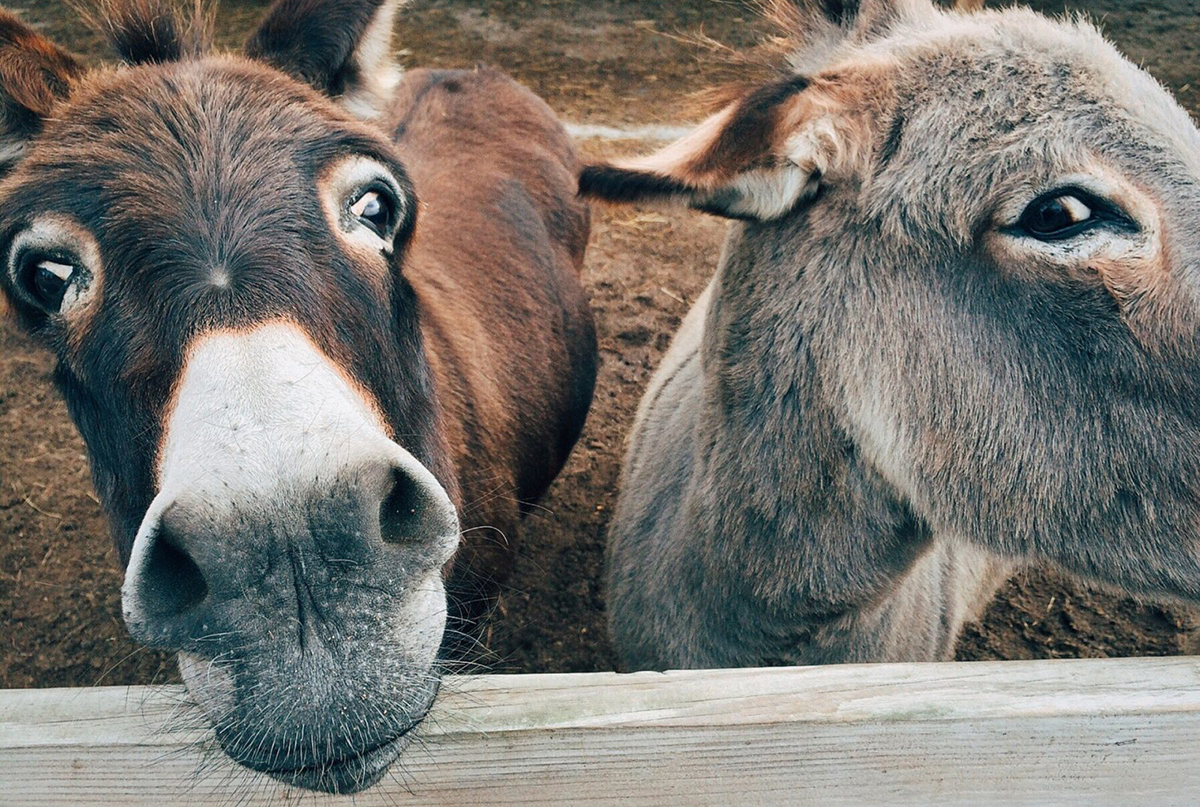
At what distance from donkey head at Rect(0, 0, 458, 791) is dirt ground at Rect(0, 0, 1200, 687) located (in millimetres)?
882

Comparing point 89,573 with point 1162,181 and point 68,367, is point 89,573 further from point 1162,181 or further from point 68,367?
point 1162,181

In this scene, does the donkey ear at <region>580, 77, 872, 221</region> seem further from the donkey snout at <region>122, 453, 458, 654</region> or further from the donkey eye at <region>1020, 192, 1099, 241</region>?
the donkey snout at <region>122, 453, 458, 654</region>

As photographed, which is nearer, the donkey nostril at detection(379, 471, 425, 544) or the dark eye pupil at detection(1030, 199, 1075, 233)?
the donkey nostril at detection(379, 471, 425, 544)

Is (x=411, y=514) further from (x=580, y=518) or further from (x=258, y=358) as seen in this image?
(x=580, y=518)

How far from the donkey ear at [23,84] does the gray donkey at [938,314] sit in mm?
1281

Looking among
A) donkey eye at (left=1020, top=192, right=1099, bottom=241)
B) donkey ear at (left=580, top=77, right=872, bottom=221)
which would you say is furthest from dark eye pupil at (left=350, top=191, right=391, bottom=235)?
donkey eye at (left=1020, top=192, right=1099, bottom=241)

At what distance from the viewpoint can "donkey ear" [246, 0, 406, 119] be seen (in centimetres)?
223

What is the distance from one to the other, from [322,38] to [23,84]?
0.70m

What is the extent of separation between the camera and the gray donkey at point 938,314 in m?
1.62

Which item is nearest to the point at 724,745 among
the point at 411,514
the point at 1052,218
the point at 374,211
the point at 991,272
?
the point at 411,514

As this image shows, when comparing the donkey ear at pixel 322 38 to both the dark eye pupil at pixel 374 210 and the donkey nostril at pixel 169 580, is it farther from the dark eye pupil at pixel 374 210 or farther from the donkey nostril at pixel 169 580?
the donkey nostril at pixel 169 580

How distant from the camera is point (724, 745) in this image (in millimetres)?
1349

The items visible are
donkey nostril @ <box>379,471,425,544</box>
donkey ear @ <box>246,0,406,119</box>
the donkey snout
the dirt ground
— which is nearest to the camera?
the donkey snout

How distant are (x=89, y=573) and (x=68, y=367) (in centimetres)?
230
